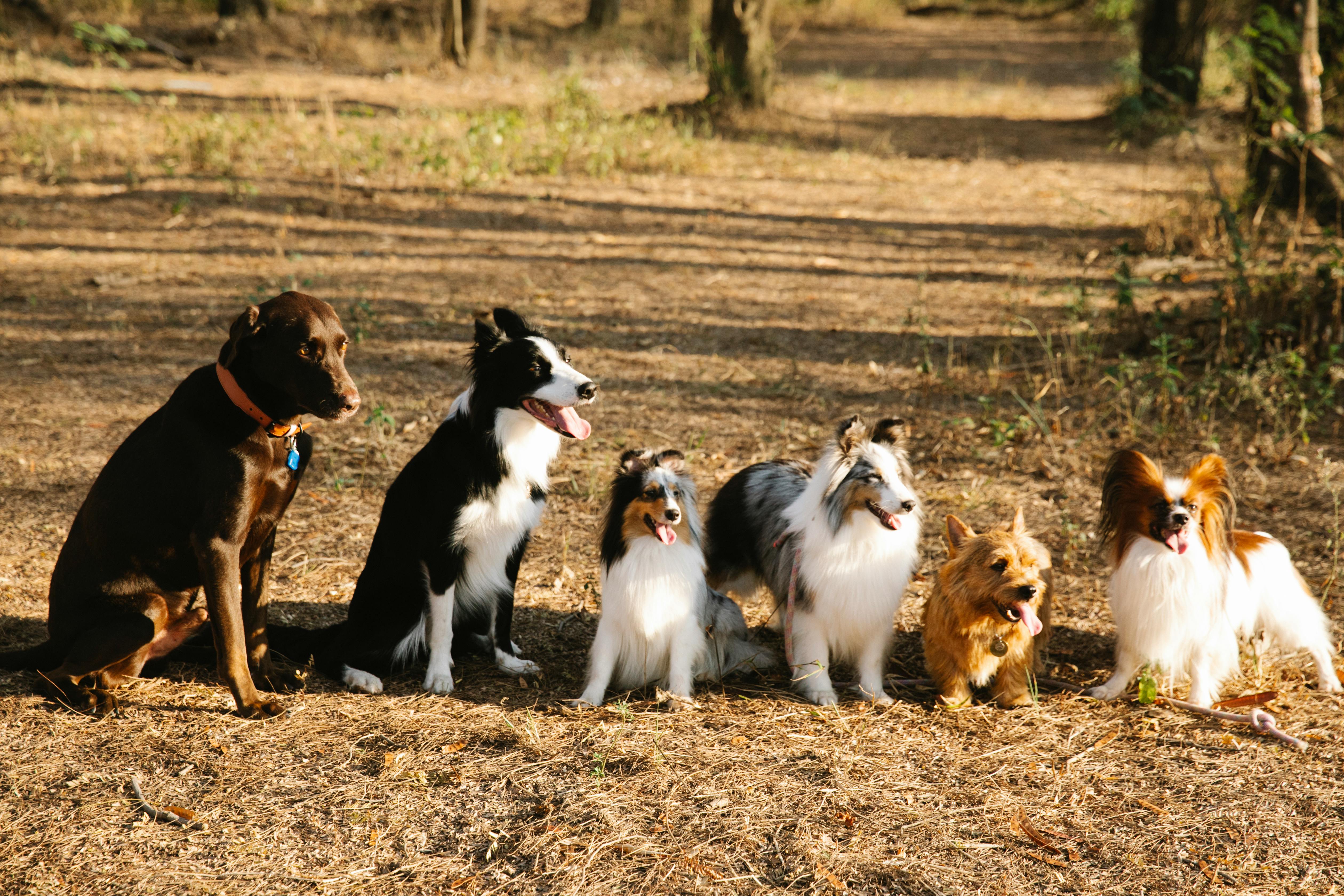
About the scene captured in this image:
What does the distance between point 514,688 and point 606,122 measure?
10.2m

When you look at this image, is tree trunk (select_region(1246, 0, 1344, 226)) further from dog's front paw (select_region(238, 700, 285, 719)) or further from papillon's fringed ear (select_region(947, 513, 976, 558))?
dog's front paw (select_region(238, 700, 285, 719))

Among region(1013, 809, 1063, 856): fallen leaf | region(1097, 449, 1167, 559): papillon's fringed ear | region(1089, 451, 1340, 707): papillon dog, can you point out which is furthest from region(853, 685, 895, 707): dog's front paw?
region(1097, 449, 1167, 559): papillon's fringed ear

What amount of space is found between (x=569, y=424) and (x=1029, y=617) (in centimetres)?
192

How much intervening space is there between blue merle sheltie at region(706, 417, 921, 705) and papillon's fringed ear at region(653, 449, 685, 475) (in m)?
0.60

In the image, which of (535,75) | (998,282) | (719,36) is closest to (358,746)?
(998,282)

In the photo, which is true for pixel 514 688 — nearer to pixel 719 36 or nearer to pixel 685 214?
pixel 685 214

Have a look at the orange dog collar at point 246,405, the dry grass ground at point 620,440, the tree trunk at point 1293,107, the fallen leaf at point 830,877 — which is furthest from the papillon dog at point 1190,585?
the tree trunk at point 1293,107

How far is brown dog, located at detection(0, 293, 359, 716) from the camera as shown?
11.5 feet

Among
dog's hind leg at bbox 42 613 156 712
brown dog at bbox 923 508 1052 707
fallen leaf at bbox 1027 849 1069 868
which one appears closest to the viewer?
fallen leaf at bbox 1027 849 1069 868

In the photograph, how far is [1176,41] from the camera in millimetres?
15172

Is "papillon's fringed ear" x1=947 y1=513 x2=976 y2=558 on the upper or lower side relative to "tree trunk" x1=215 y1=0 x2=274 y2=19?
lower

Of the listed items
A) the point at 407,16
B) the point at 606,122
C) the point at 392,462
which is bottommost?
the point at 392,462

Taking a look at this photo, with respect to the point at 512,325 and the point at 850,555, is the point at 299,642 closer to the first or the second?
the point at 512,325

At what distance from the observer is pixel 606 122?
13055 millimetres
